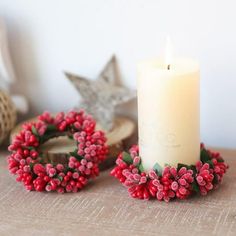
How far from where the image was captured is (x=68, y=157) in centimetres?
69

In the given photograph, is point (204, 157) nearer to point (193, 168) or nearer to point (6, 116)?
point (193, 168)

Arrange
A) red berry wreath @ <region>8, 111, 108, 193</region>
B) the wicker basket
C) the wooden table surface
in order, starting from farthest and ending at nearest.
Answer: the wicker basket, red berry wreath @ <region>8, 111, 108, 193</region>, the wooden table surface

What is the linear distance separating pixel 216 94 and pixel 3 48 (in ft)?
1.19

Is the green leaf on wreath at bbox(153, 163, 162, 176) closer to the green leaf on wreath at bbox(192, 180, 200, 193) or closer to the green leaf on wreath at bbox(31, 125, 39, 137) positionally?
the green leaf on wreath at bbox(192, 180, 200, 193)

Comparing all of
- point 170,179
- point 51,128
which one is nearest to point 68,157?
point 51,128

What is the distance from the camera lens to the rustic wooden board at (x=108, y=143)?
70 cm

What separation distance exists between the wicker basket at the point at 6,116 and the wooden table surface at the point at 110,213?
0.48ft

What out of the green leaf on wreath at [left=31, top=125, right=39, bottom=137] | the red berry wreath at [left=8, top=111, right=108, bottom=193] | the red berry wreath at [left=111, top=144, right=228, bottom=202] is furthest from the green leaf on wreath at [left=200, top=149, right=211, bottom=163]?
the green leaf on wreath at [left=31, top=125, right=39, bottom=137]

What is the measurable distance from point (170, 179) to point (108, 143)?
0.16 m

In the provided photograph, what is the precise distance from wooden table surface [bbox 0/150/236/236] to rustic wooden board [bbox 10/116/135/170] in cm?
6

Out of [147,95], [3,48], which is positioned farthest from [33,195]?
[3,48]

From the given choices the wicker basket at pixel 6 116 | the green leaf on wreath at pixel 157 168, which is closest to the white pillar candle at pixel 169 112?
the green leaf on wreath at pixel 157 168

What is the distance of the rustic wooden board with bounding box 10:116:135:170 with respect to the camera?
705 millimetres

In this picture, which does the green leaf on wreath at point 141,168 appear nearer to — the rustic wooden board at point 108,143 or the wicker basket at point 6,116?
the rustic wooden board at point 108,143
